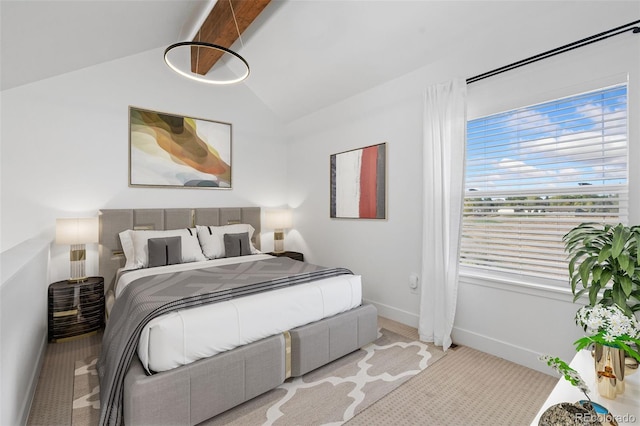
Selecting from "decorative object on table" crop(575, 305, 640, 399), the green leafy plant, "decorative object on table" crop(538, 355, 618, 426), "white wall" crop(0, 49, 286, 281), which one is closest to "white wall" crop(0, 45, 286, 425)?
"white wall" crop(0, 49, 286, 281)

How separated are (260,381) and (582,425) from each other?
162 centimetres

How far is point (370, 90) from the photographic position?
11.8ft

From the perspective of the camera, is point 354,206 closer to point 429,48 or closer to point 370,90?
point 370,90

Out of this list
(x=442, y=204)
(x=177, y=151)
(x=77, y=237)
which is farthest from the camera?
(x=177, y=151)

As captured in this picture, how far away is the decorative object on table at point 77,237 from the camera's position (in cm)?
294

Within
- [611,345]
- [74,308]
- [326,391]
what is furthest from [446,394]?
[74,308]

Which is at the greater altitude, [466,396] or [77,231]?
[77,231]

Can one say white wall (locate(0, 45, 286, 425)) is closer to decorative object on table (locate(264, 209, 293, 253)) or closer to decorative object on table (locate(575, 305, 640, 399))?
decorative object on table (locate(264, 209, 293, 253))

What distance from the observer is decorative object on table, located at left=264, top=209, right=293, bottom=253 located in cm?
448

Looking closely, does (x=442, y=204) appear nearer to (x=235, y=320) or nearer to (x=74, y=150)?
(x=235, y=320)

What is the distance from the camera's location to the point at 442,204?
9.17 ft

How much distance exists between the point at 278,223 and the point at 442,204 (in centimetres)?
244

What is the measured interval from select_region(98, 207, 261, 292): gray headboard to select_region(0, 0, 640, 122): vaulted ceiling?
151 cm

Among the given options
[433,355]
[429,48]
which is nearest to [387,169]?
[429,48]
